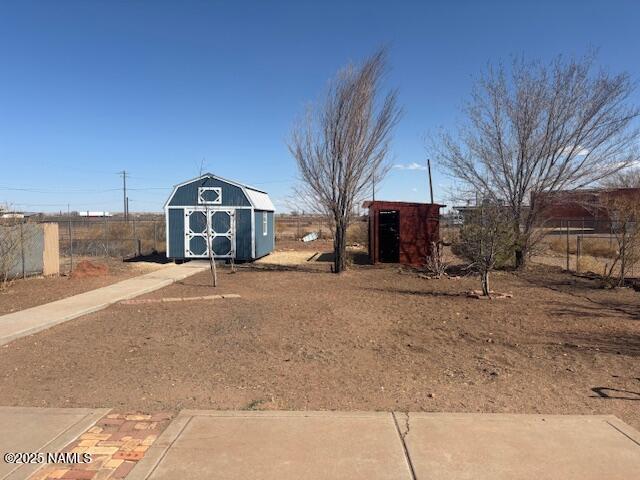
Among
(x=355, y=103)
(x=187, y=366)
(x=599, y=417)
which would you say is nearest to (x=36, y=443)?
(x=187, y=366)

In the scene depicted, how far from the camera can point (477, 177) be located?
53.6 ft

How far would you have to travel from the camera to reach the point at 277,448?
353cm

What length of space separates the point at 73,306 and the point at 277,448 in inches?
290

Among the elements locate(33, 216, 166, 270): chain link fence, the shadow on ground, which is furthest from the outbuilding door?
locate(33, 216, 166, 270): chain link fence

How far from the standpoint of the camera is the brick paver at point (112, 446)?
10.5ft

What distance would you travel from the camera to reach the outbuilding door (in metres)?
20.0

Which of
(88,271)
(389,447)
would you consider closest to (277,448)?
(389,447)

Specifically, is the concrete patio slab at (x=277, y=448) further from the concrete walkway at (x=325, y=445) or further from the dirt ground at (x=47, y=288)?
the dirt ground at (x=47, y=288)

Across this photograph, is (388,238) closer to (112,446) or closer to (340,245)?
(340,245)

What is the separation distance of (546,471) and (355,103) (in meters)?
12.8

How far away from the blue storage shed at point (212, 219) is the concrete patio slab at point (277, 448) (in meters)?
16.0

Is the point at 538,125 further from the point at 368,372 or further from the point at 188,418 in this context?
the point at 188,418

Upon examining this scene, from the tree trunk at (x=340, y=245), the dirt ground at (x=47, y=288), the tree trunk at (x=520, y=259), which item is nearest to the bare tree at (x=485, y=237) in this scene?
the tree trunk at (x=520, y=259)

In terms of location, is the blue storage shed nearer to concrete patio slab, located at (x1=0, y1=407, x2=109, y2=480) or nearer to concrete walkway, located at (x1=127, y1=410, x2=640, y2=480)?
Result: concrete patio slab, located at (x1=0, y1=407, x2=109, y2=480)
